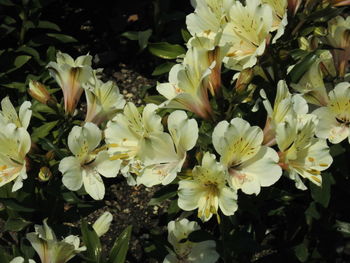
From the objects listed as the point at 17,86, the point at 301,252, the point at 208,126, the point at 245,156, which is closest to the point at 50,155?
the point at 208,126

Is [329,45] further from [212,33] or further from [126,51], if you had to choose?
[126,51]

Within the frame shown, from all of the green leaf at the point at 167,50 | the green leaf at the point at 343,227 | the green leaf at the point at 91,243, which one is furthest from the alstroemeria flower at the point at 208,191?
the green leaf at the point at 167,50

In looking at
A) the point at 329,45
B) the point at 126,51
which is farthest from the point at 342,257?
the point at 126,51

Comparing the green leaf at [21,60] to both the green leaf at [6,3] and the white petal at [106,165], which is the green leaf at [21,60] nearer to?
the green leaf at [6,3]

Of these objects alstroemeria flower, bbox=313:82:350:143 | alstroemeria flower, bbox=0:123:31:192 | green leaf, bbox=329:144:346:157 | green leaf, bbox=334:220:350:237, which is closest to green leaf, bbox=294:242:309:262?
green leaf, bbox=334:220:350:237

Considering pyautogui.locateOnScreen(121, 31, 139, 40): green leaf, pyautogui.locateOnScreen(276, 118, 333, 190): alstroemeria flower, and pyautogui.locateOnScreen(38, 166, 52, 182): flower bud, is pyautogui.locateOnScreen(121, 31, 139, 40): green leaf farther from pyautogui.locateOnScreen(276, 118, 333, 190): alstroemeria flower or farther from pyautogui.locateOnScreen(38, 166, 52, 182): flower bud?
pyautogui.locateOnScreen(276, 118, 333, 190): alstroemeria flower

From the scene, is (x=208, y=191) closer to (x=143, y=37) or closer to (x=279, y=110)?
(x=279, y=110)
